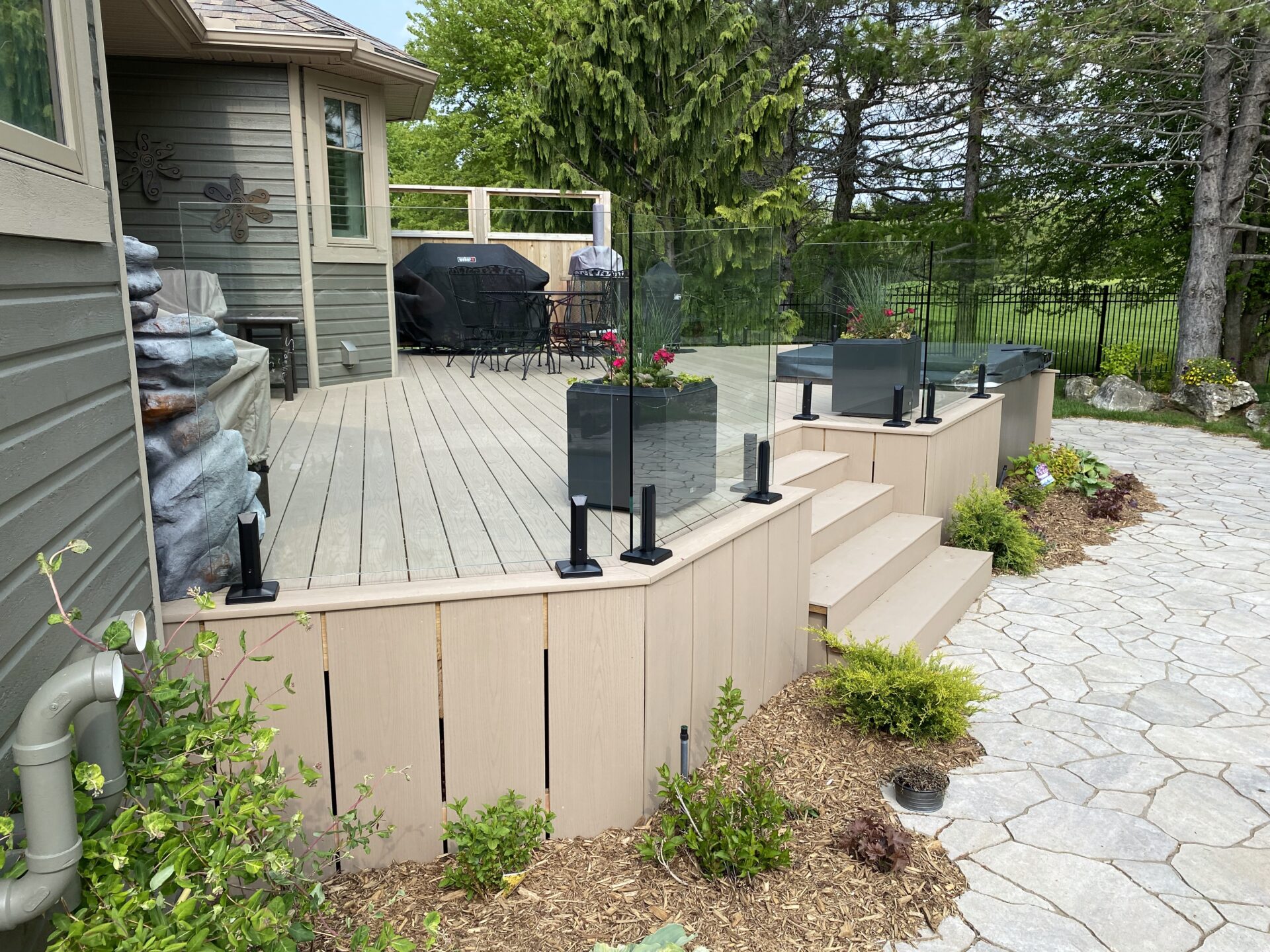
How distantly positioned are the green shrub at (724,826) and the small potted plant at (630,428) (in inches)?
27.1

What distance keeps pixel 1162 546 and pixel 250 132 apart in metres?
6.85

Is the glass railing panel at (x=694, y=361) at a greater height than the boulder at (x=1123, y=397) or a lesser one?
greater

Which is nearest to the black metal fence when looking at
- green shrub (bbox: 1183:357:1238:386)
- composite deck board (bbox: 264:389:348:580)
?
green shrub (bbox: 1183:357:1238:386)

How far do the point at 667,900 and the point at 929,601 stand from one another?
7.94 feet

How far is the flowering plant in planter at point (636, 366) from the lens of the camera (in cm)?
277

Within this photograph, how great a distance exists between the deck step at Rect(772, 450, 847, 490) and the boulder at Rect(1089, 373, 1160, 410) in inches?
301

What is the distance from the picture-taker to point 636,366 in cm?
284

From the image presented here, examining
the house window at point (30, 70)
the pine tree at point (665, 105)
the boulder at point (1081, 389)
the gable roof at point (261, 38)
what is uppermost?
the pine tree at point (665, 105)

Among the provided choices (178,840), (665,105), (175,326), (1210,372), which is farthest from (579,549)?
(665,105)

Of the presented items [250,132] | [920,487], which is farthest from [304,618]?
[250,132]

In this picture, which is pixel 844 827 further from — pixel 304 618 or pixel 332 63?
pixel 332 63

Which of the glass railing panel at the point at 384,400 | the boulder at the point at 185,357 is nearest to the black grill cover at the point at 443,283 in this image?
the glass railing panel at the point at 384,400

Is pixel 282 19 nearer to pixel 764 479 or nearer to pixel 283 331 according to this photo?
pixel 283 331

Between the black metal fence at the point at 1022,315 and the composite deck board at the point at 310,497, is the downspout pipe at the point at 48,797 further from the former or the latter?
the black metal fence at the point at 1022,315
